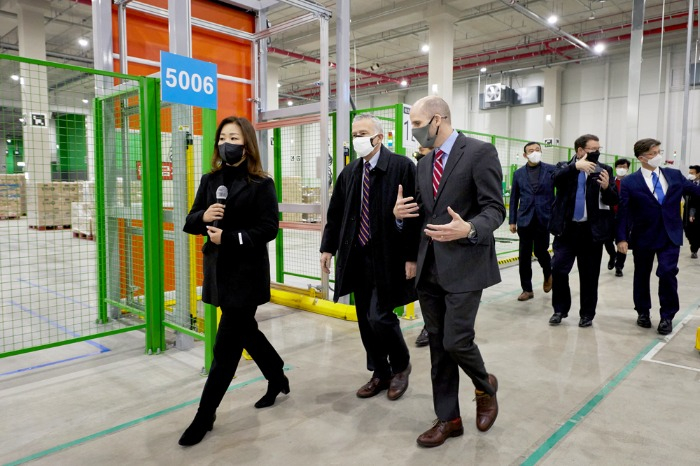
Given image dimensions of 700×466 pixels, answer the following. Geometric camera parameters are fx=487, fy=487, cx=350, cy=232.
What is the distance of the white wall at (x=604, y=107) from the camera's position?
680 inches

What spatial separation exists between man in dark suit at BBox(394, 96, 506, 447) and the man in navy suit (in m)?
2.88

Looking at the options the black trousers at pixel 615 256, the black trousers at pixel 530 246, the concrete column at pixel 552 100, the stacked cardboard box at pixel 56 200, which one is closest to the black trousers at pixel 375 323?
the black trousers at pixel 530 246

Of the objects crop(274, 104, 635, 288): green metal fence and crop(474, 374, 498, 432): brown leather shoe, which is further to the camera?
crop(274, 104, 635, 288): green metal fence

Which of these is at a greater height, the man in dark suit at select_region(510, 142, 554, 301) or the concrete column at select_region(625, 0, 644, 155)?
the concrete column at select_region(625, 0, 644, 155)

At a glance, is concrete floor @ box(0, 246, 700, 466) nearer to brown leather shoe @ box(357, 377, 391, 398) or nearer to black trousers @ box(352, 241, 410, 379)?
brown leather shoe @ box(357, 377, 391, 398)

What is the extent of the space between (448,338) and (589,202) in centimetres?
288

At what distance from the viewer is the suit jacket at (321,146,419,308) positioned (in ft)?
9.66

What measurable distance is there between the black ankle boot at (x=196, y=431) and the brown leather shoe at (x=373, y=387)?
3.30 feet

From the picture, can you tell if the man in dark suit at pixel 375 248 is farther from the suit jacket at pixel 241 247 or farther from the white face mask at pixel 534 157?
the white face mask at pixel 534 157

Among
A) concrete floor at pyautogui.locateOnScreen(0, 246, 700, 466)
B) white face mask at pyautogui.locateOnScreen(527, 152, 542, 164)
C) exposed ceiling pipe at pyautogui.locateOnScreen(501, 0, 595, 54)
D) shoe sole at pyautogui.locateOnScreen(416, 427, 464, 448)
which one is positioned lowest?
concrete floor at pyautogui.locateOnScreen(0, 246, 700, 466)

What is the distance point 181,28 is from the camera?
148 inches

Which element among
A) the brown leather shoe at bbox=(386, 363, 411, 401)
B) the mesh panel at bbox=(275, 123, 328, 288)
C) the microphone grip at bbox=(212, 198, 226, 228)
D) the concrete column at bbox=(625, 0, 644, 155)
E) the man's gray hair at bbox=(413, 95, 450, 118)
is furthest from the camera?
the concrete column at bbox=(625, 0, 644, 155)

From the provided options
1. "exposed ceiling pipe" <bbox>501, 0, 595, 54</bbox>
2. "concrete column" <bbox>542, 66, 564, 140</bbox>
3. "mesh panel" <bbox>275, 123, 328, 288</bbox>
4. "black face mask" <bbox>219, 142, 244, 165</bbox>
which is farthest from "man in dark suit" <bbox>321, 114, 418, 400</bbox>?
"concrete column" <bbox>542, 66, 564, 140</bbox>

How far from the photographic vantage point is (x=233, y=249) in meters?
2.65
